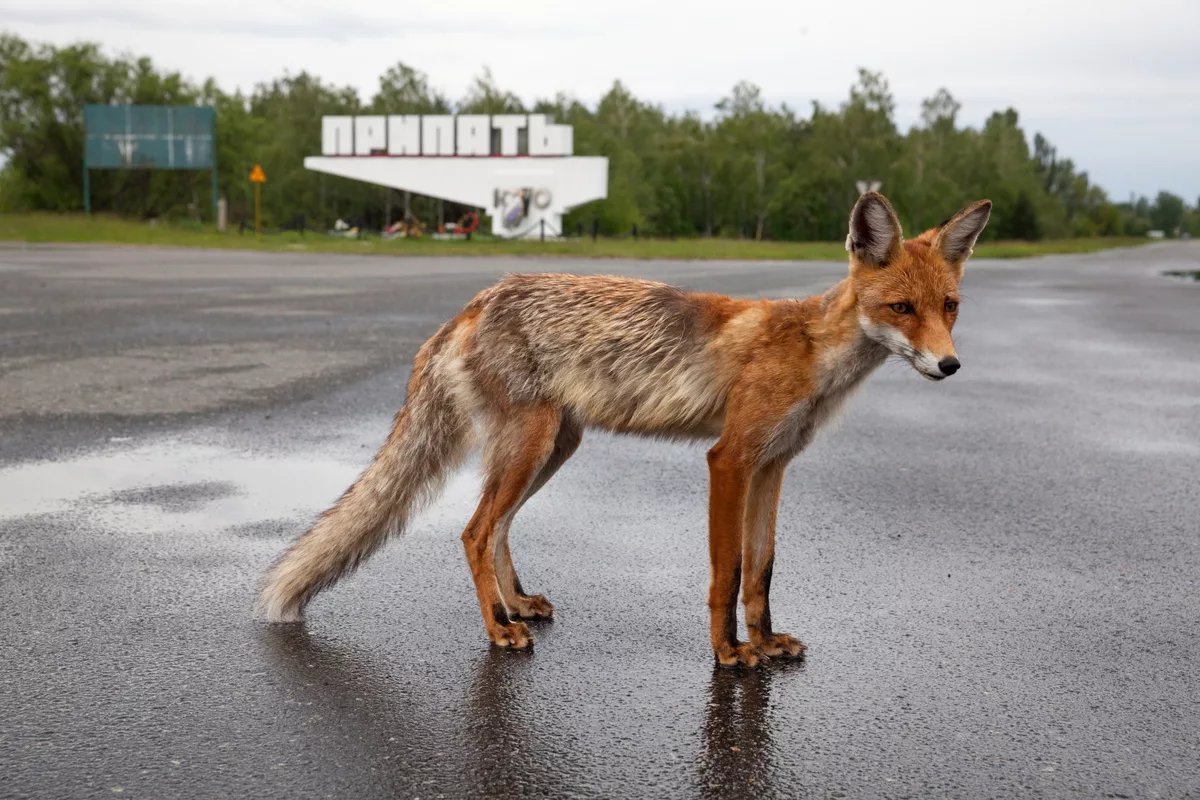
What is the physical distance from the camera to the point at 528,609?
462 cm

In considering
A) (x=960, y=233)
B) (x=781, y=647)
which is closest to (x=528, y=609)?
(x=781, y=647)

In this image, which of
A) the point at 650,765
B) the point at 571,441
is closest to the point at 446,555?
the point at 571,441

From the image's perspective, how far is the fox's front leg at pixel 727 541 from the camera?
4.12m

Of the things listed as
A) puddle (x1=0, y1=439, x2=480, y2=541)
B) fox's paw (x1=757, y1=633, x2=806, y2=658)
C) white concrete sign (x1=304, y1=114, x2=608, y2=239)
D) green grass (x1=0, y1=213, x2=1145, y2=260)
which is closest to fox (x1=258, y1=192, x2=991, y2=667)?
fox's paw (x1=757, y1=633, x2=806, y2=658)

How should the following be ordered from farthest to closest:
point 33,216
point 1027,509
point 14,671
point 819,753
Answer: point 33,216 < point 1027,509 < point 14,671 < point 819,753

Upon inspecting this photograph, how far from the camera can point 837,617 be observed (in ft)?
15.3

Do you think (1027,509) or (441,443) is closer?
(441,443)

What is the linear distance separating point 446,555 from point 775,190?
93.5 metres

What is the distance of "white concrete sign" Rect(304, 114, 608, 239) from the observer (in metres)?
59.7

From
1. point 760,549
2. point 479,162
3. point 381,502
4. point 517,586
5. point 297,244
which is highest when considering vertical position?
point 479,162

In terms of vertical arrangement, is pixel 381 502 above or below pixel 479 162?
below

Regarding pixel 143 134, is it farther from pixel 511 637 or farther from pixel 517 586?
pixel 511 637

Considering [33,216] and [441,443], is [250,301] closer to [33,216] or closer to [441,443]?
[441,443]

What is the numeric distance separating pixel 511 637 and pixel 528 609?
356mm
